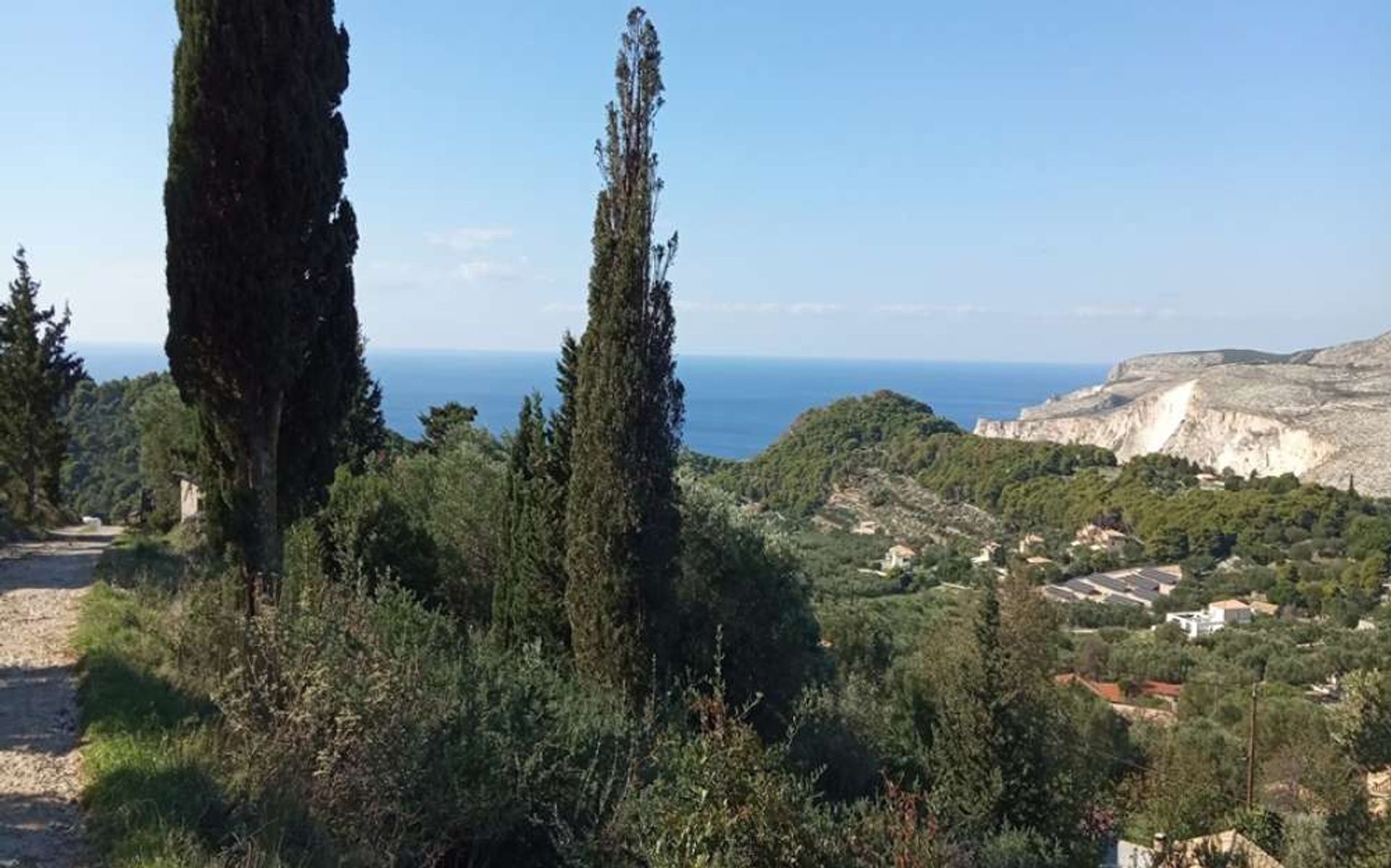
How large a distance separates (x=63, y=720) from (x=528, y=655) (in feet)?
9.57

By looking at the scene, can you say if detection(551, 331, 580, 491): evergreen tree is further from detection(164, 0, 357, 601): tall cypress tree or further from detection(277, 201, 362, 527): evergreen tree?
detection(164, 0, 357, 601): tall cypress tree

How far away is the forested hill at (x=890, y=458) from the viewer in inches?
2085

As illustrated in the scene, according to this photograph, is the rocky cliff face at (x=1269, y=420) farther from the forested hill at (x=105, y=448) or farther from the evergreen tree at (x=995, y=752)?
the forested hill at (x=105, y=448)

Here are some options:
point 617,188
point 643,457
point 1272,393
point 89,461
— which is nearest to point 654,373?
point 643,457

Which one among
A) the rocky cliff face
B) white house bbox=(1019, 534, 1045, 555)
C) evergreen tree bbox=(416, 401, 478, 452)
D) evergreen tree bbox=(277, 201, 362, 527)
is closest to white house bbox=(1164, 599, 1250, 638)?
white house bbox=(1019, 534, 1045, 555)

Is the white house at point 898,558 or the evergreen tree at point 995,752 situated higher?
the evergreen tree at point 995,752

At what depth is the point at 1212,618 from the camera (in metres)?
32.6

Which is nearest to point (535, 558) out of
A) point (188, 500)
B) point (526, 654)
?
point (526, 654)

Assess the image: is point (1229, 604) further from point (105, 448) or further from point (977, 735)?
point (105, 448)

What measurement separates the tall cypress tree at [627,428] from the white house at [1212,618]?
90.0 ft

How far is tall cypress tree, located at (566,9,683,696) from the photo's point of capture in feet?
32.1

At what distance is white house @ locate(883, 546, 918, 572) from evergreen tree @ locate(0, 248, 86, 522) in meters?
32.0

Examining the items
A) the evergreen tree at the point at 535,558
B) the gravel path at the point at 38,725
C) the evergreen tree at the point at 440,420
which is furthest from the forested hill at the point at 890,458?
the gravel path at the point at 38,725

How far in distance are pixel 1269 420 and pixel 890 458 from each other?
21.7 metres
